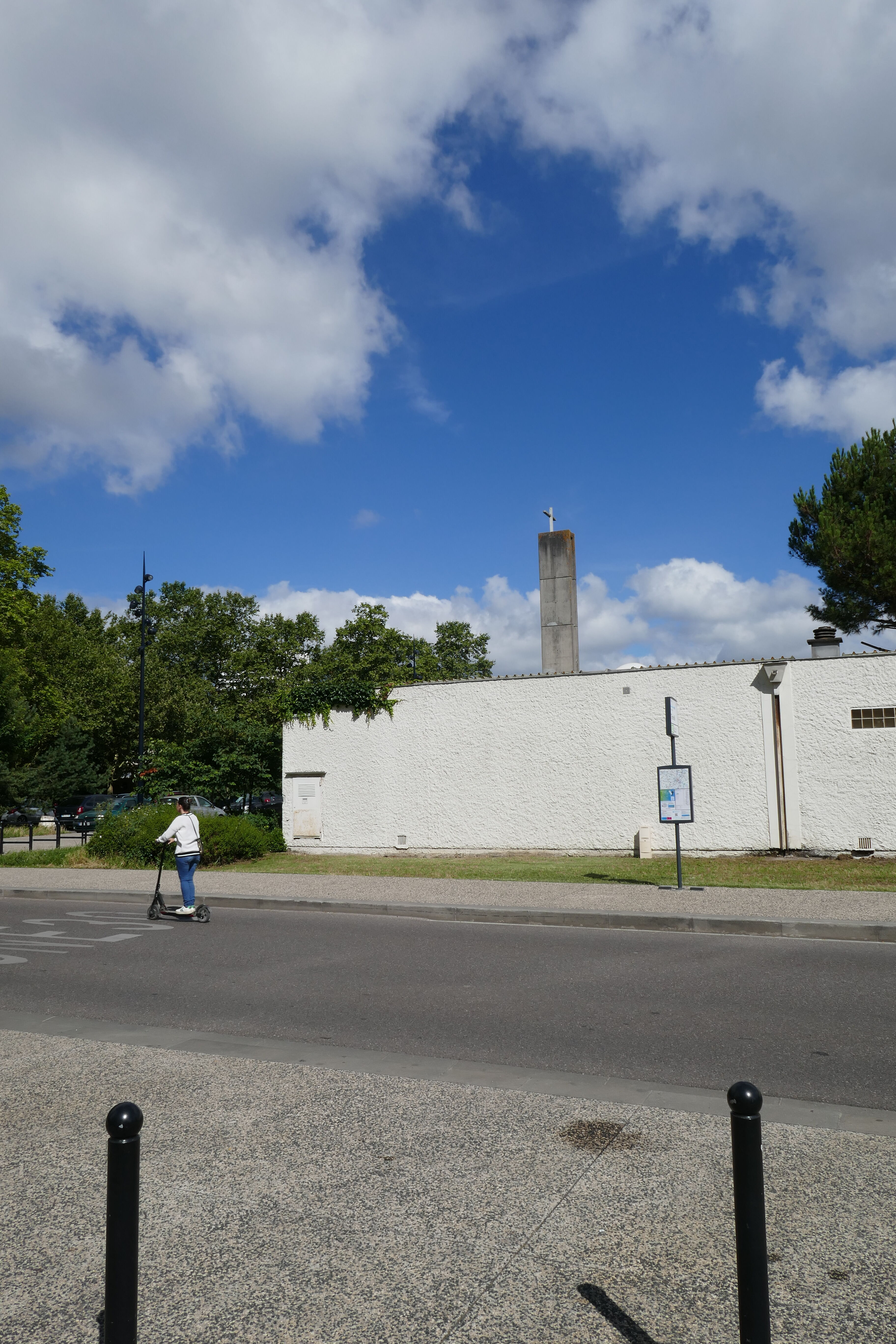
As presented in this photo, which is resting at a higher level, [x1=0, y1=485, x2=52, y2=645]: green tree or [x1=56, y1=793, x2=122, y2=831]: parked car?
[x1=0, y1=485, x2=52, y2=645]: green tree

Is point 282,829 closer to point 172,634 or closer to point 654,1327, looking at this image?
point 654,1327

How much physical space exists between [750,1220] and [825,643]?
19.6 meters

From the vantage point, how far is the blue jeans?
1293 cm

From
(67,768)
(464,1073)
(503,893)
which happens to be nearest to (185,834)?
(503,893)

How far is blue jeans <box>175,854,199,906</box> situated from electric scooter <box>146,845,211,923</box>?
0.54ft

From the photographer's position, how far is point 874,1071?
5.53 meters

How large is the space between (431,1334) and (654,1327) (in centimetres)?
70

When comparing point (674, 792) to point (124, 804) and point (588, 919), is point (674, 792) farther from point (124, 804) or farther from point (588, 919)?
point (124, 804)

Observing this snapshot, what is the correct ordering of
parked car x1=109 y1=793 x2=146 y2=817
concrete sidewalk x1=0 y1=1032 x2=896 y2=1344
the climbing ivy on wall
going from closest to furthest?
concrete sidewalk x1=0 y1=1032 x2=896 y2=1344 → parked car x1=109 y1=793 x2=146 y2=817 → the climbing ivy on wall

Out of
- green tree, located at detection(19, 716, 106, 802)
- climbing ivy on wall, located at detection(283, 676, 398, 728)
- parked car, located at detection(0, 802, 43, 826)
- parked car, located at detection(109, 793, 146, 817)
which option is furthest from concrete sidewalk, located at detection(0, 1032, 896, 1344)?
green tree, located at detection(19, 716, 106, 802)

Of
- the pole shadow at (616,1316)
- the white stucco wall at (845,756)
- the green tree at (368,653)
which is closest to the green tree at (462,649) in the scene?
the green tree at (368,653)

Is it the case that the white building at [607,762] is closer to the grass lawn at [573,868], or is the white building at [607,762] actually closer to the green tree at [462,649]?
the grass lawn at [573,868]

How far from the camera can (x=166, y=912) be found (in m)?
13.4

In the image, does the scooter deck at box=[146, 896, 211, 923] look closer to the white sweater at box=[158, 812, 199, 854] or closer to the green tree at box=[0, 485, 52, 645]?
the white sweater at box=[158, 812, 199, 854]
